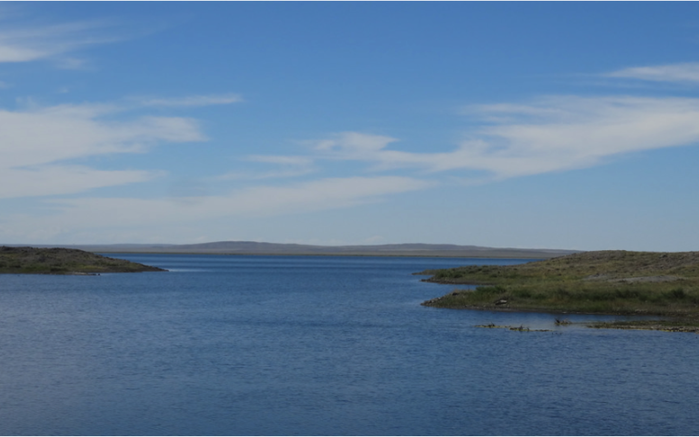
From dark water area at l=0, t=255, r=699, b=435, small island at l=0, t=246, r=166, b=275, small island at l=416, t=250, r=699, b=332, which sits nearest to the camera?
dark water area at l=0, t=255, r=699, b=435

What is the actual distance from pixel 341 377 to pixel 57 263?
149497 millimetres

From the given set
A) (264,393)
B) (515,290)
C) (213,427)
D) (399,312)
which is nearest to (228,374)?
(264,393)

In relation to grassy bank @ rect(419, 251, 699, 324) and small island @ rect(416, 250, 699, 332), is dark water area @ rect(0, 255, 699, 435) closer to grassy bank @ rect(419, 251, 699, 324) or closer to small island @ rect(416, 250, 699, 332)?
small island @ rect(416, 250, 699, 332)

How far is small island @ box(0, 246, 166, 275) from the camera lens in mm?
166000

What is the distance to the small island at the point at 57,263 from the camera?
166m

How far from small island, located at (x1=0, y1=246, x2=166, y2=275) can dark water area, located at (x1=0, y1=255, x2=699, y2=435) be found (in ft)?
343

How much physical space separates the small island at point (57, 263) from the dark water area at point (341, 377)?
10452cm

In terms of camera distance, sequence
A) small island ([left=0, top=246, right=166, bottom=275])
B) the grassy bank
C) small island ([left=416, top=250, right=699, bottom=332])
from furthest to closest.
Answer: small island ([left=0, top=246, right=166, bottom=275]), the grassy bank, small island ([left=416, top=250, right=699, bottom=332])

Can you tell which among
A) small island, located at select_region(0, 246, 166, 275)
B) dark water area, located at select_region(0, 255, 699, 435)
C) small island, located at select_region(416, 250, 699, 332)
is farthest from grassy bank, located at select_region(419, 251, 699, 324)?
small island, located at select_region(0, 246, 166, 275)

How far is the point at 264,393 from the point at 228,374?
5.54m

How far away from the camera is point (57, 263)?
563 ft

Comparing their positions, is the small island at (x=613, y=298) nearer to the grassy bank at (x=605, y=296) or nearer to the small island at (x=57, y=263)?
the grassy bank at (x=605, y=296)

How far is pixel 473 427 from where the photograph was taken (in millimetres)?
28812

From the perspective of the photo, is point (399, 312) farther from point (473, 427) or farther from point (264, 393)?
point (473, 427)
